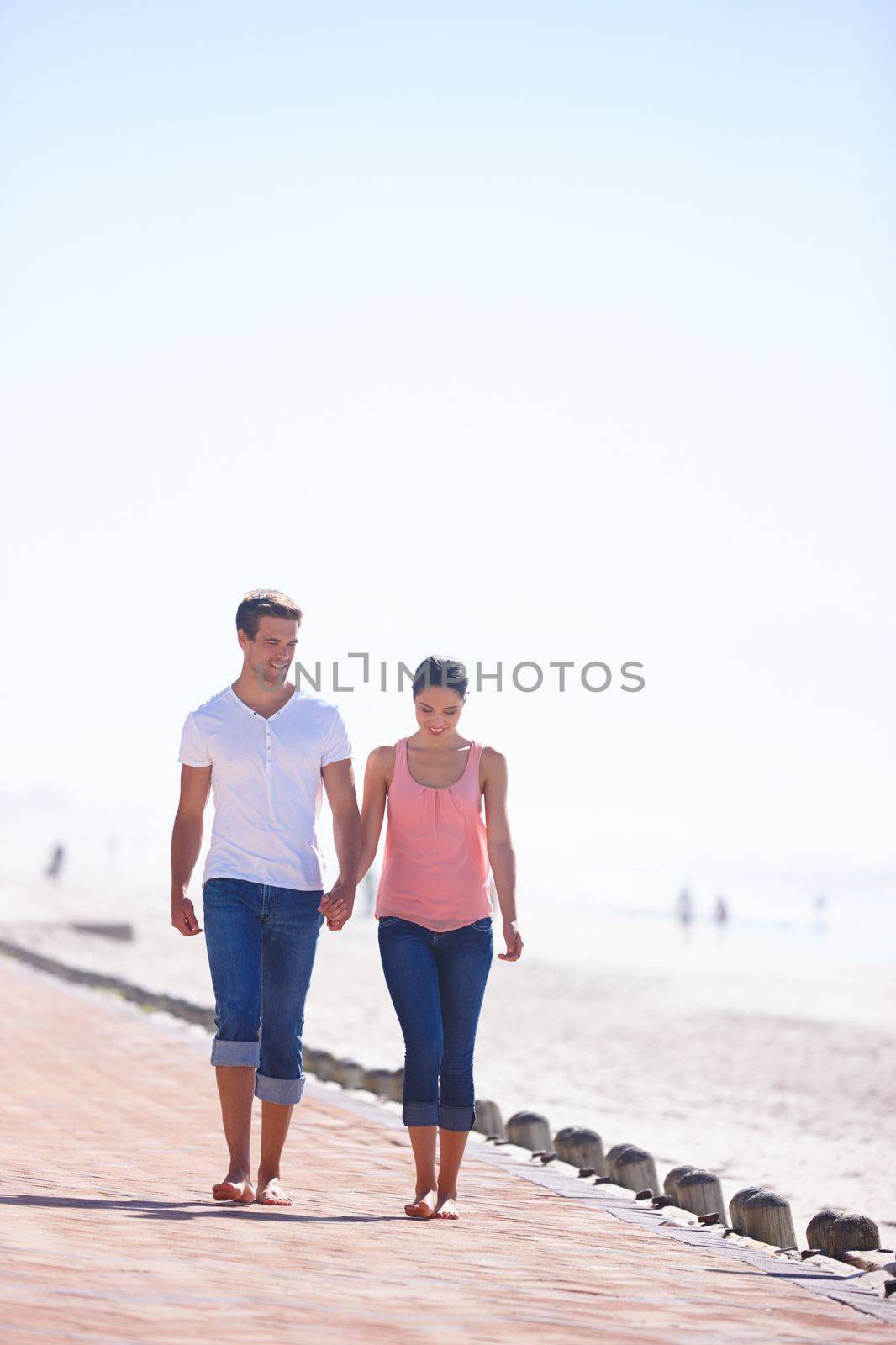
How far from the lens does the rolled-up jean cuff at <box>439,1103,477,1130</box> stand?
15.9ft

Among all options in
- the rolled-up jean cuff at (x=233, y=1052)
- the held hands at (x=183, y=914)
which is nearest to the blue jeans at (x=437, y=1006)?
the rolled-up jean cuff at (x=233, y=1052)

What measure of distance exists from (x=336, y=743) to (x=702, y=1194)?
2047mm

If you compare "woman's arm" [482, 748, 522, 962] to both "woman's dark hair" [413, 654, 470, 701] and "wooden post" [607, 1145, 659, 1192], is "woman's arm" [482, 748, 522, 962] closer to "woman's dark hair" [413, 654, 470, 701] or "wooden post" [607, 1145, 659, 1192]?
"woman's dark hair" [413, 654, 470, 701]

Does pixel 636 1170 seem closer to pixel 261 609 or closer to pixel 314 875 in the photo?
pixel 314 875

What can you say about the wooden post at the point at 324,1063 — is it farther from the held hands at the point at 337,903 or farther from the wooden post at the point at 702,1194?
the held hands at the point at 337,903

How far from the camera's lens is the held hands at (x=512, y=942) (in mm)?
4742

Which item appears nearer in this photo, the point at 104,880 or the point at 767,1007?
the point at 767,1007

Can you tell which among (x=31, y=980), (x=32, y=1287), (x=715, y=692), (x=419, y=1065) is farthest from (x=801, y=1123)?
(x=715, y=692)

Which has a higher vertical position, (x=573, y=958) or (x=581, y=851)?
(x=581, y=851)

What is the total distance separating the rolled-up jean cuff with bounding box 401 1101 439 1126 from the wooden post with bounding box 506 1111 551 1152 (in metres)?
1.75

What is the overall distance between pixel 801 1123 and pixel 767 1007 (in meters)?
12.0

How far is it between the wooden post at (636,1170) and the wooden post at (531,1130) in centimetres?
73

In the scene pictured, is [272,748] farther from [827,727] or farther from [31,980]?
[827,727]

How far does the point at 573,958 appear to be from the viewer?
3431 centimetres
